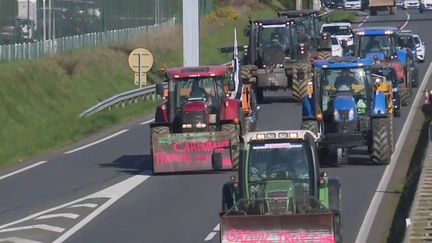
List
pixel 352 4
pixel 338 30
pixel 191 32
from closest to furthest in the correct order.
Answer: pixel 191 32 → pixel 338 30 → pixel 352 4

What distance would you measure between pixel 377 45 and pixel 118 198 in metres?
19.5

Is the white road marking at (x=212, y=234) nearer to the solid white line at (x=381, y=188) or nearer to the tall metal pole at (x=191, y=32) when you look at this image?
the solid white line at (x=381, y=188)

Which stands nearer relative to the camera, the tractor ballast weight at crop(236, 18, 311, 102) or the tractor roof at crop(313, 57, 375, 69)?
the tractor roof at crop(313, 57, 375, 69)

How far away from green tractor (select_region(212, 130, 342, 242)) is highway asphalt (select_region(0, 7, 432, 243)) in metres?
3.11

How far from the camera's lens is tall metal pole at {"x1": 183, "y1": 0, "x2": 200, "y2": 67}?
5094cm

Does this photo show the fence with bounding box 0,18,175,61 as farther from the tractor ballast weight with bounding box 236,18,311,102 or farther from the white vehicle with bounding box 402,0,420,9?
the white vehicle with bounding box 402,0,420,9

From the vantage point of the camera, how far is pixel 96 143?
125 ft

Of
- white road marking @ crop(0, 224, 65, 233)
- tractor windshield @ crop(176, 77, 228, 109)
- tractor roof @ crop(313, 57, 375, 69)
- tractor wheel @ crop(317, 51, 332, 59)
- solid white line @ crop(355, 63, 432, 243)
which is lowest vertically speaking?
white road marking @ crop(0, 224, 65, 233)

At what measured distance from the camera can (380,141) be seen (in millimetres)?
29250

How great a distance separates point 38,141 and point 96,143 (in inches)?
68.2

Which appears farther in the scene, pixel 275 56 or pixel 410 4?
pixel 410 4

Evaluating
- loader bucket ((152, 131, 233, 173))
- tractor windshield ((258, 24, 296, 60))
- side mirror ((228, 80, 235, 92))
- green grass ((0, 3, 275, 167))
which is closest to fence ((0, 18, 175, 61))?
green grass ((0, 3, 275, 167))

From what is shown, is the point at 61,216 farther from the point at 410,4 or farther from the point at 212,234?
the point at 410,4

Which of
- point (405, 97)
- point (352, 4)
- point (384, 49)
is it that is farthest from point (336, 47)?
point (352, 4)
